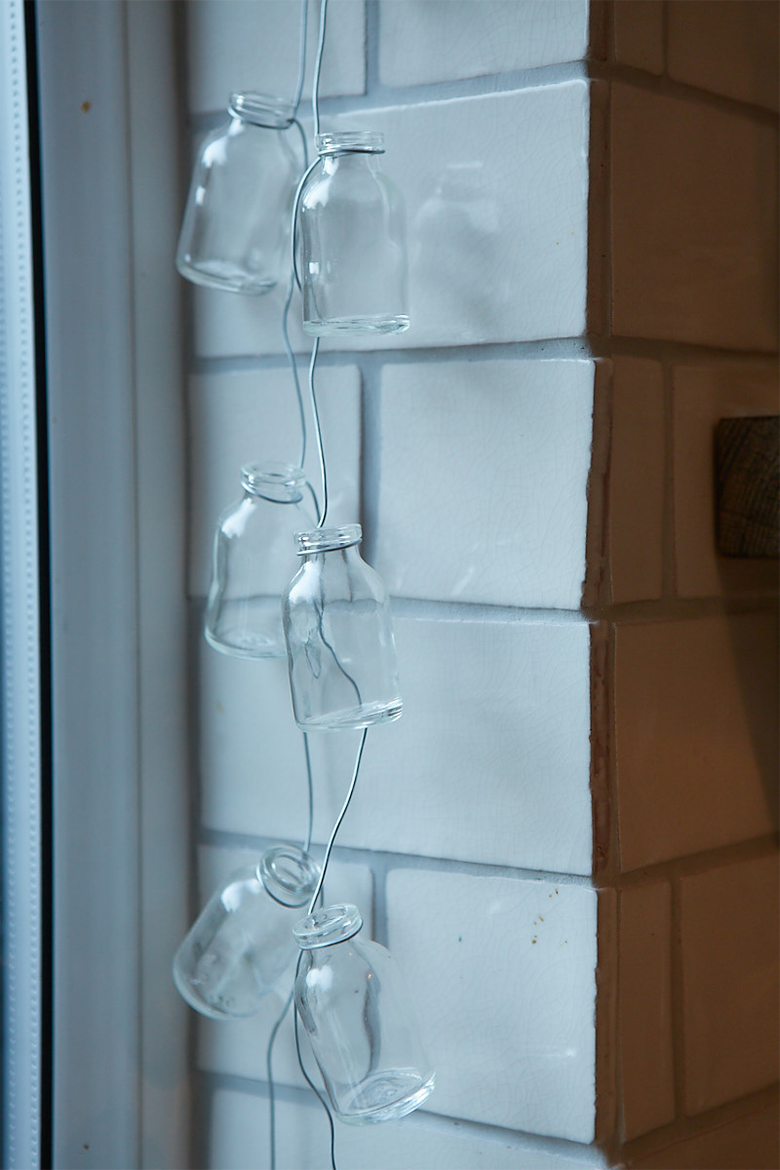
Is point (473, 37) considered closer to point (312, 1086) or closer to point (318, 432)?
point (318, 432)

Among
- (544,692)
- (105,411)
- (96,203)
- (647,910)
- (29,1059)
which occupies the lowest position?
(29,1059)

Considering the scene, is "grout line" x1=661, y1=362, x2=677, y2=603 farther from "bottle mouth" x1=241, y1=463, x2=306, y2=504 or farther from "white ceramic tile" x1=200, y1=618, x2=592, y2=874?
"bottle mouth" x1=241, y1=463, x2=306, y2=504

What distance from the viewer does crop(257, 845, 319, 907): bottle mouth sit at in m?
0.69

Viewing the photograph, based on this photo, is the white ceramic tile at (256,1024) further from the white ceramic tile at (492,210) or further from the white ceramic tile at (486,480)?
the white ceramic tile at (492,210)

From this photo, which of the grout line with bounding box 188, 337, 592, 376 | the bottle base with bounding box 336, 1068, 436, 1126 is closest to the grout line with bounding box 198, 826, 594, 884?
the bottle base with bounding box 336, 1068, 436, 1126

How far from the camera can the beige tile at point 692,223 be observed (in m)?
0.65

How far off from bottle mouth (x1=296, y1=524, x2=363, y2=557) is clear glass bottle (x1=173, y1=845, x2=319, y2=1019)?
0.18 metres

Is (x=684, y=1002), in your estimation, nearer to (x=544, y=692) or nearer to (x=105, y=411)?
(x=544, y=692)

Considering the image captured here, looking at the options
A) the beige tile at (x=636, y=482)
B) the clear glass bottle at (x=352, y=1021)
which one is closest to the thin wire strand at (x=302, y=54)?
the beige tile at (x=636, y=482)

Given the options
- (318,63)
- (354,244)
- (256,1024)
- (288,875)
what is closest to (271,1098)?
(256,1024)

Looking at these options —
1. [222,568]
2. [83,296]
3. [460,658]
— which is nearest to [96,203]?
[83,296]

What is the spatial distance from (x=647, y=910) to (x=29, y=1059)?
371mm

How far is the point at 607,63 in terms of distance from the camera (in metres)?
0.64

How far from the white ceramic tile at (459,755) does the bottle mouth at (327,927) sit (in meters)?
0.06
